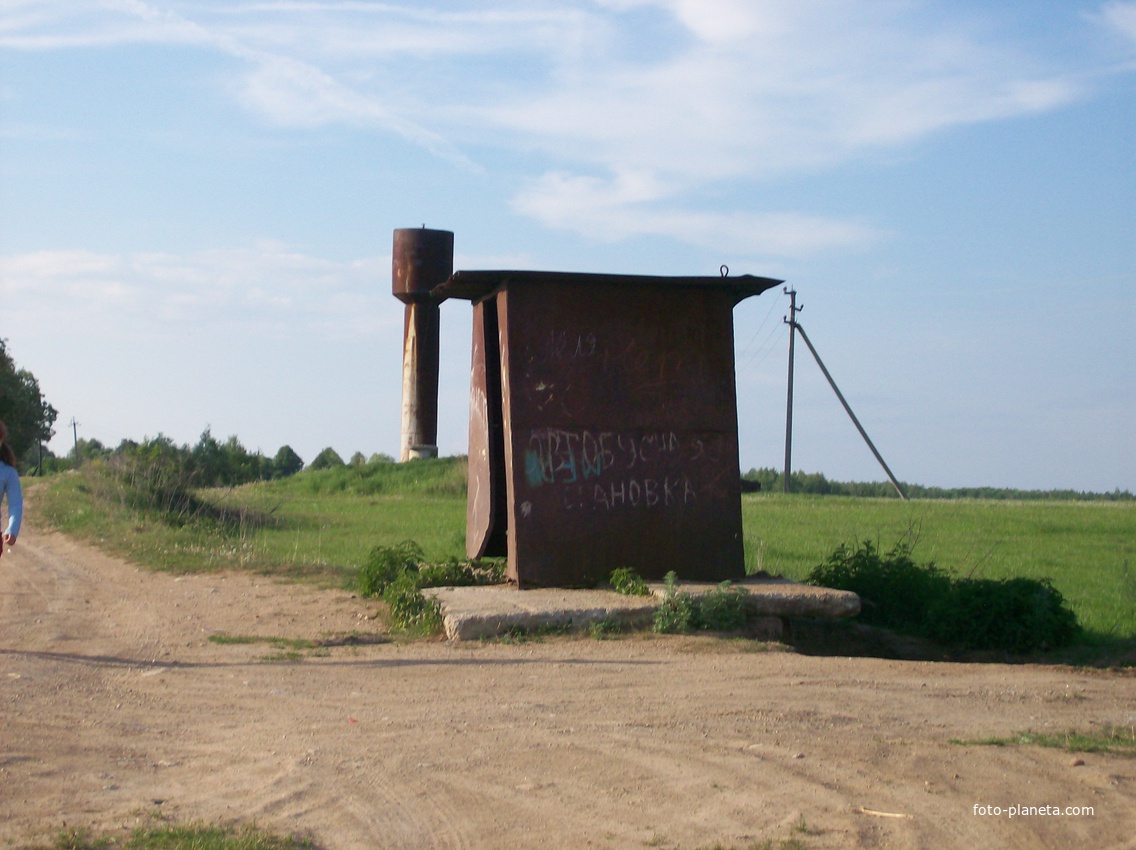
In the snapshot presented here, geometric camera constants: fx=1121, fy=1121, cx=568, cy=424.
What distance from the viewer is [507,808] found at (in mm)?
4359

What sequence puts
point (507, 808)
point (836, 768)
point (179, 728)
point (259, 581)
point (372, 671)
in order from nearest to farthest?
point (507, 808), point (836, 768), point (179, 728), point (372, 671), point (259, 581)

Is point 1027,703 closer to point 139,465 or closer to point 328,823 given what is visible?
point 328,823

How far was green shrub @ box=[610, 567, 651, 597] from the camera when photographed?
903cm

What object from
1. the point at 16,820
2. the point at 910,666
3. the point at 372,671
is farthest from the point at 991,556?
the point at 16,820

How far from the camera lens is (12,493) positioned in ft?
27.7

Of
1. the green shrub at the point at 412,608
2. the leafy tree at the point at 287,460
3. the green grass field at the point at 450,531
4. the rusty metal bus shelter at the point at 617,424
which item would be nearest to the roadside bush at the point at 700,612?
the rusty metal bus shelter at the point at 617,424

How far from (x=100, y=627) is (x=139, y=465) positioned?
12.9 m

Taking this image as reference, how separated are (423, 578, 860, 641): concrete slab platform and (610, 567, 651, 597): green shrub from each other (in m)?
0.07

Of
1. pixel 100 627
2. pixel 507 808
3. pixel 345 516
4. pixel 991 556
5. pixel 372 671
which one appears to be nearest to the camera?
pixel 507 808

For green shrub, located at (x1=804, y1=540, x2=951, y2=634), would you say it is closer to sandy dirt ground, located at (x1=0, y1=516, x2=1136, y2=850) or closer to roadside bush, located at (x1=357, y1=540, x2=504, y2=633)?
sandy dirt ground, located at (x1=0, y1=516, x2=1136, y2=850)

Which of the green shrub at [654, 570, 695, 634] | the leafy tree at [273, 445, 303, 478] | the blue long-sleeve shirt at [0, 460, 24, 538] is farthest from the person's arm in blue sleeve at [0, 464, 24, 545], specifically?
the leafy tree at [273, 445, 303, 478]

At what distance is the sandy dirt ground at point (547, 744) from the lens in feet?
13.7

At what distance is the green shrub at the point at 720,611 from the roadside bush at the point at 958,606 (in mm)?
2122

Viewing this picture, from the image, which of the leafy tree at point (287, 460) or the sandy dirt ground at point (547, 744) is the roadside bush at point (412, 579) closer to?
the sandy dirt ground at point (547, 744)
